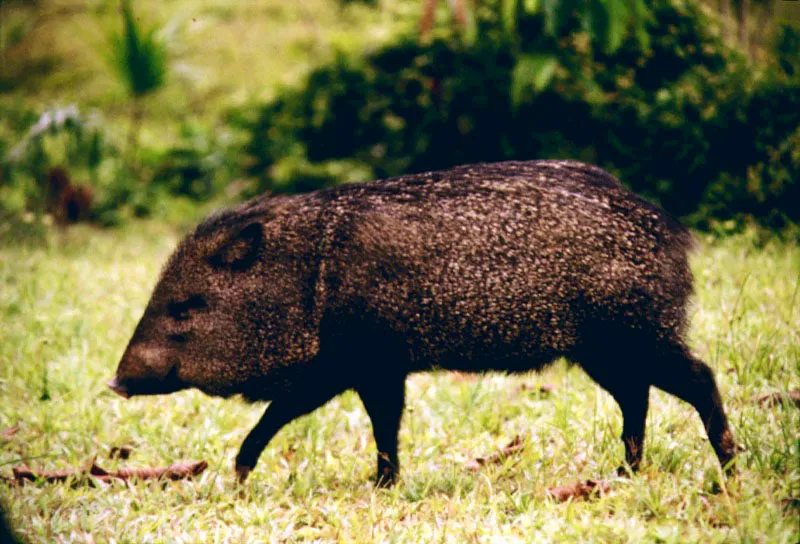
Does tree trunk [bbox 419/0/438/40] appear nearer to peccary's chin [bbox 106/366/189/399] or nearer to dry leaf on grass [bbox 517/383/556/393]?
dry leaf on grass [bbox 517/383/556/393]

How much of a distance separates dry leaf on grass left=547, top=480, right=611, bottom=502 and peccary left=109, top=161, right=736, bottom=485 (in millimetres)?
265

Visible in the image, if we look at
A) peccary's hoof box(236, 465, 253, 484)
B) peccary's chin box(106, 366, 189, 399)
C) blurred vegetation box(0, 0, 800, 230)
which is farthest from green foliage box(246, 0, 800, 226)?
peccary's chin box(106, 366, 189, 399)

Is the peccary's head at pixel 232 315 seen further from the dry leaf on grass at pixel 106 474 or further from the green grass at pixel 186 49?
the green grass at pixel 186 49

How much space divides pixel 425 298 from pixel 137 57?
20.9 ft

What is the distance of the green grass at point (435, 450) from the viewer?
2.43 meters

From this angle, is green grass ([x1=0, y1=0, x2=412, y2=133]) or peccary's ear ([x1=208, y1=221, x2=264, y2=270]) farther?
green grass ([x1=0, y1=0, x2=412, y2=133])

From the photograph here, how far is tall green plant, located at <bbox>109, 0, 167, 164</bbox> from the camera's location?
315 inches

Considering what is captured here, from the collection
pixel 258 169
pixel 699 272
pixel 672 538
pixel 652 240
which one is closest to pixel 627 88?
pixel 699 272

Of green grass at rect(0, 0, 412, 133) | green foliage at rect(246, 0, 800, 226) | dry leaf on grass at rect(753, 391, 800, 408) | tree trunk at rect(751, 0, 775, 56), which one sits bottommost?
dry leaf on grass at rect(753, 391, 800, 408)

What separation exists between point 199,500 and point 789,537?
1.91m

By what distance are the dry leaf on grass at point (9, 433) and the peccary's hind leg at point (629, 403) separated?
2.44 metres

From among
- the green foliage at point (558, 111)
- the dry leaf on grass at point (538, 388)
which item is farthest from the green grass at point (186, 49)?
Answer: the dry leaf on grass at point (538, 388)

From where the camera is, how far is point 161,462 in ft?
10.8

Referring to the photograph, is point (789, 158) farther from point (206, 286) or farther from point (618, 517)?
point (206, 286)
